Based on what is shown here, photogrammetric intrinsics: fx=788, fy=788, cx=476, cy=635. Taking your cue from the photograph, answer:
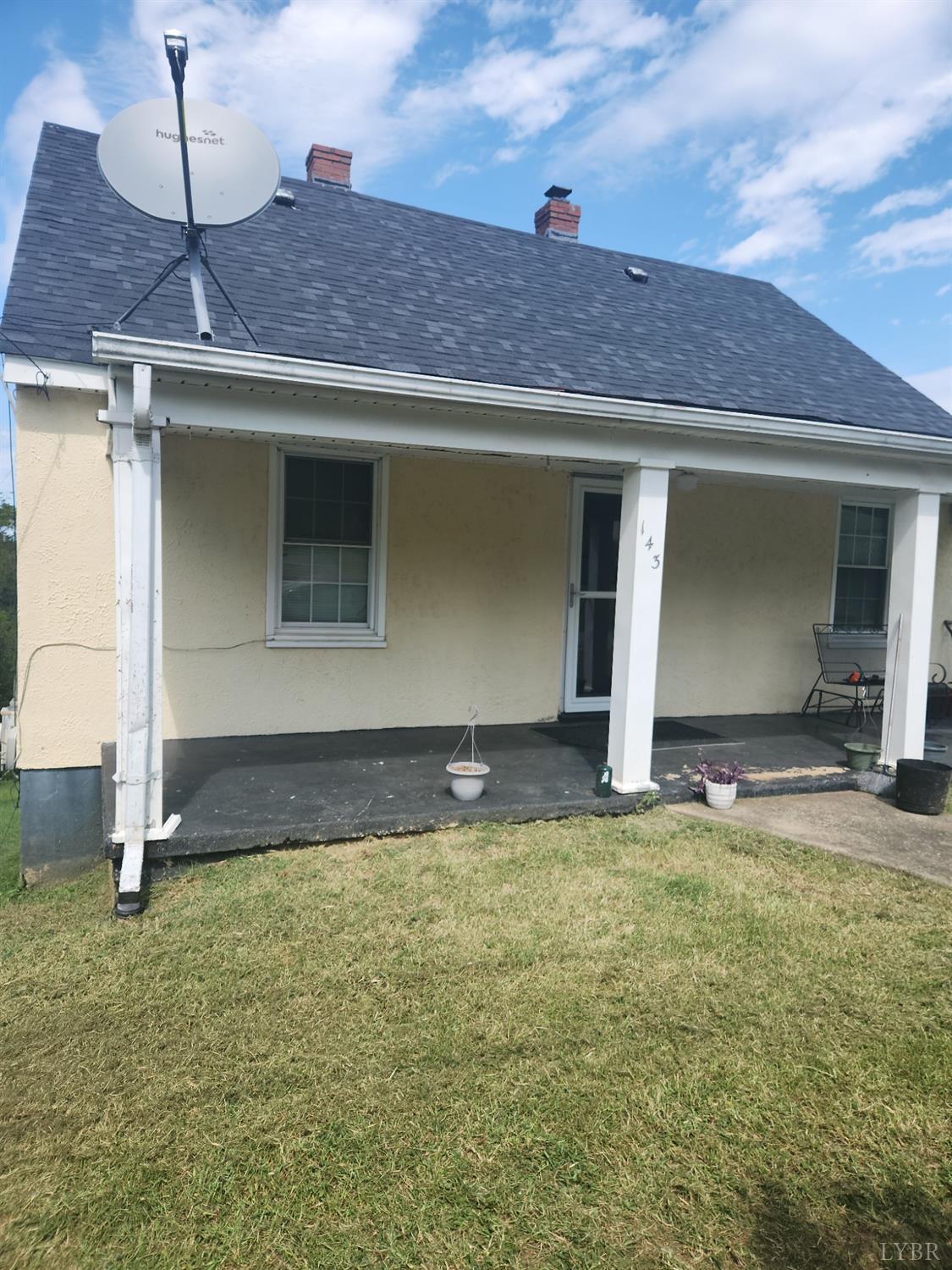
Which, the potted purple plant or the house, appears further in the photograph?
the potted purple plant

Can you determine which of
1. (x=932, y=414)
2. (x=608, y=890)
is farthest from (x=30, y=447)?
(x=932, y=414)

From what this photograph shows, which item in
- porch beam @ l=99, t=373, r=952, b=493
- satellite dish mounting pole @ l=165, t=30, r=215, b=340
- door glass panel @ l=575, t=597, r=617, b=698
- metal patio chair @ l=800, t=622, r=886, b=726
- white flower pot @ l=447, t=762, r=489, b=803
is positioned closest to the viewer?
satellite dish mounting pole @ l=165, t=30, r=215, b=340

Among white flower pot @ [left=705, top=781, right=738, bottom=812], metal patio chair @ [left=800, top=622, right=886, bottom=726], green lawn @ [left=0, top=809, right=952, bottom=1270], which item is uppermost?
metal patio chair @ [left=800, top=622, right=886, bottom=726]

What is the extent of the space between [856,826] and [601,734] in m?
2.25

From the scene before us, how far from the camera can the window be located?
8.50 meters

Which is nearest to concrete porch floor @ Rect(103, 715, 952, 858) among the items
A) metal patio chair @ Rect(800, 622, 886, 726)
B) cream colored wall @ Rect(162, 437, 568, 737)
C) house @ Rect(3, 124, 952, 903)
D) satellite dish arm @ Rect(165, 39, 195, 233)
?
house @ Rect(3, 124, 952, 903)

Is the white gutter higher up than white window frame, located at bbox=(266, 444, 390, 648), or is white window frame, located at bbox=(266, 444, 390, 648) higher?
the white gutter

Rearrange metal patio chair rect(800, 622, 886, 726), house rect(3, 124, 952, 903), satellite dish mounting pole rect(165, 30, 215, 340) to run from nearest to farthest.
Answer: satellite dish mounting pole rect(165, 30, 215, 340) → house rect(3, 124, 952, 903) → metal patio chair rect(800, 622, 886, 726)

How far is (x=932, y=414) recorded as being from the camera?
7789 millimetres

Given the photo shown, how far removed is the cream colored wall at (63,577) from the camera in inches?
204

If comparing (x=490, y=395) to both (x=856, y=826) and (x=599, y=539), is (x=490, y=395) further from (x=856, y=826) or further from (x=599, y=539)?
(x=856, y=826)

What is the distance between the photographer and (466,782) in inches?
192

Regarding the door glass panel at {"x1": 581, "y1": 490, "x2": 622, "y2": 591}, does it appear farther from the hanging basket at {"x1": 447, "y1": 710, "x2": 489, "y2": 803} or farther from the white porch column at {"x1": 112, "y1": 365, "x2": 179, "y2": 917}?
the white porch column at {"x1": 112, "y1": 365, "x2": 179, "y2": 917}

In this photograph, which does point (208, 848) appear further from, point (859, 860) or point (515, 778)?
point (859, 860)
